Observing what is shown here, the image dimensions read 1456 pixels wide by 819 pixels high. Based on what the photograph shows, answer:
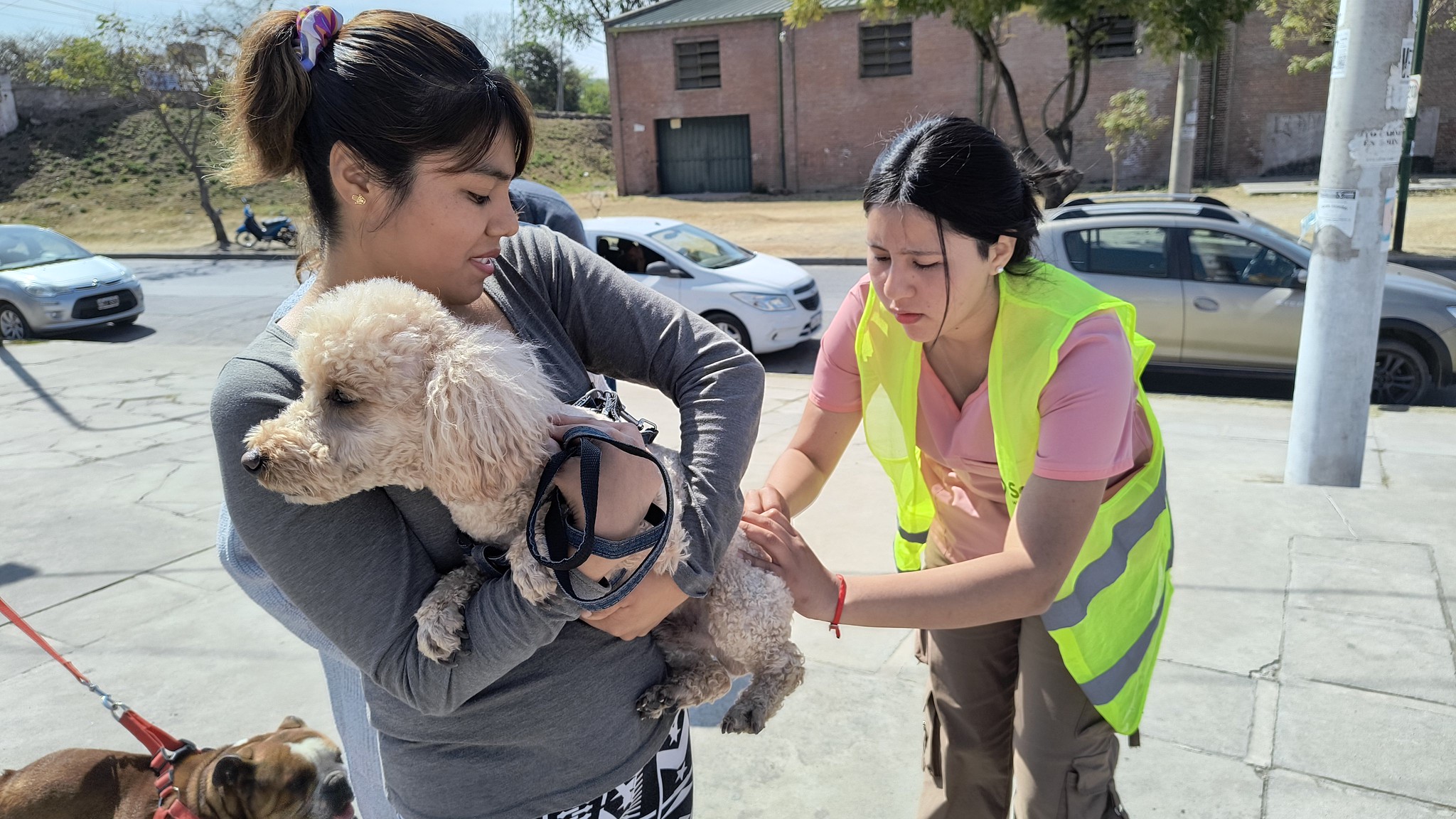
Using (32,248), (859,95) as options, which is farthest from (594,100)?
(32,248)

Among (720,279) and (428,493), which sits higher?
(428,493)

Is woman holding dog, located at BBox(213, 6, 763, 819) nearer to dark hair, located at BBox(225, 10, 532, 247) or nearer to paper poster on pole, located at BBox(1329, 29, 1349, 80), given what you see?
dark hair, located at BBox(225, 10, 532, 247)

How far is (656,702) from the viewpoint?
157 cm

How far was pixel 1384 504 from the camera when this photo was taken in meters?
4.79

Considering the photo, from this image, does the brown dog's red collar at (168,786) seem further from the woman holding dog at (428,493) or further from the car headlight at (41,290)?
the car headlight at (41,290)

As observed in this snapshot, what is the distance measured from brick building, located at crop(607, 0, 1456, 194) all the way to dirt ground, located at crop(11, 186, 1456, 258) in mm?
1714

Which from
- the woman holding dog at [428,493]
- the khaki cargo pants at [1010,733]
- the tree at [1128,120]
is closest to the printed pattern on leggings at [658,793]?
the woman holding dog at [428,493]

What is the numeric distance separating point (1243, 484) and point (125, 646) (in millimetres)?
5508

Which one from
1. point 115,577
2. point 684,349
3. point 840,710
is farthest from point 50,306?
point 684,349

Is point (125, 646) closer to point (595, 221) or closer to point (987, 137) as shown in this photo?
point (987, 137)

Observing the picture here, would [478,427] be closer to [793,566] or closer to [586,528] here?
[586,528]

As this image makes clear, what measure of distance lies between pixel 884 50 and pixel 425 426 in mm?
31162

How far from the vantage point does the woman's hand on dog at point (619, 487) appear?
127cm

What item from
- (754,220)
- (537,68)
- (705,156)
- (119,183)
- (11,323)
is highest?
(537,68)
